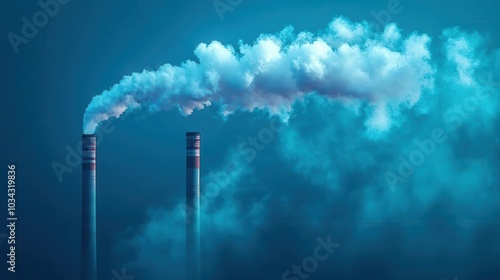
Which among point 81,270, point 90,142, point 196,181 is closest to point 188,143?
point 196,181

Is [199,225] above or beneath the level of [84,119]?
beneath

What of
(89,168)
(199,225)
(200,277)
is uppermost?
(89,168)

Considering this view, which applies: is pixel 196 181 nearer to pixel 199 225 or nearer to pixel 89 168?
pixel 199 225

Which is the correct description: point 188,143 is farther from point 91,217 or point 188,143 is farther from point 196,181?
point 91,217

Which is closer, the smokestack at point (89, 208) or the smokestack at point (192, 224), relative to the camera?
the smokestack at point (89, 208)

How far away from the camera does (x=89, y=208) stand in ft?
Result: 104

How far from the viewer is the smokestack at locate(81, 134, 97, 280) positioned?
31422 mm

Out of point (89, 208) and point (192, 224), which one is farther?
point (89, 208)

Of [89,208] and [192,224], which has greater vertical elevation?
[89,208]

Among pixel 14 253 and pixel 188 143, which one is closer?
pixel 14 253

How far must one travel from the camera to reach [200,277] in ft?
104

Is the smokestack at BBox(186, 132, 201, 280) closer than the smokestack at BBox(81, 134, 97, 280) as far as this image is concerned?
No

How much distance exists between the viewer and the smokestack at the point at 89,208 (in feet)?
103

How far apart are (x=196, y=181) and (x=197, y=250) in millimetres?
2592
